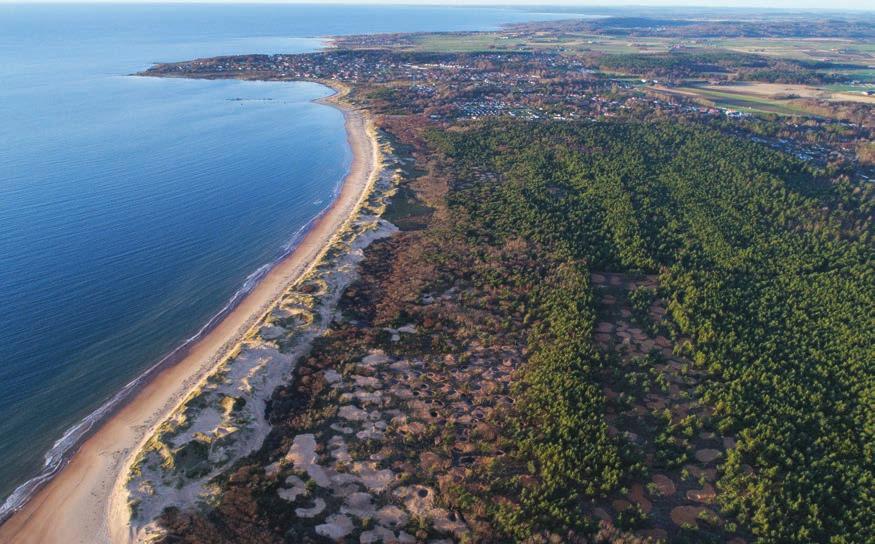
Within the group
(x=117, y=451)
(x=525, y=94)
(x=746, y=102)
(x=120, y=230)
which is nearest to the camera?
(x=117, y=451)

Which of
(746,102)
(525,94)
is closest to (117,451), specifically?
(525,94)

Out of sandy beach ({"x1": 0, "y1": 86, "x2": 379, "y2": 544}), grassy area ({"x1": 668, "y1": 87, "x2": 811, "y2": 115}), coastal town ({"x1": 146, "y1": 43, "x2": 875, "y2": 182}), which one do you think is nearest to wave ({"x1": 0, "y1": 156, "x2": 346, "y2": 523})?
sandy beach ({"x1": 0, "y1": 86, "x2": 379, "y2": 544})

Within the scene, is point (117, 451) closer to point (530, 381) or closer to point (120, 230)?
point (530, 381)

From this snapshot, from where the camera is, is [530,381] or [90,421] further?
[530,381]

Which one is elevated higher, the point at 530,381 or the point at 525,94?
the point at 525,94

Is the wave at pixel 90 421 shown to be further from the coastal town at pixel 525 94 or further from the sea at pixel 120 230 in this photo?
the coastal town at pixel 525 94

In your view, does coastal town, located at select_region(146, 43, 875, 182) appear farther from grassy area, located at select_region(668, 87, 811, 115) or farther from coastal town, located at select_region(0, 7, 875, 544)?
coastal town, located at select_region(0, 7, 875, 544)

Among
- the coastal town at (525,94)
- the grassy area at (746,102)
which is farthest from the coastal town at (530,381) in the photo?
the grassy area at (746,102)
